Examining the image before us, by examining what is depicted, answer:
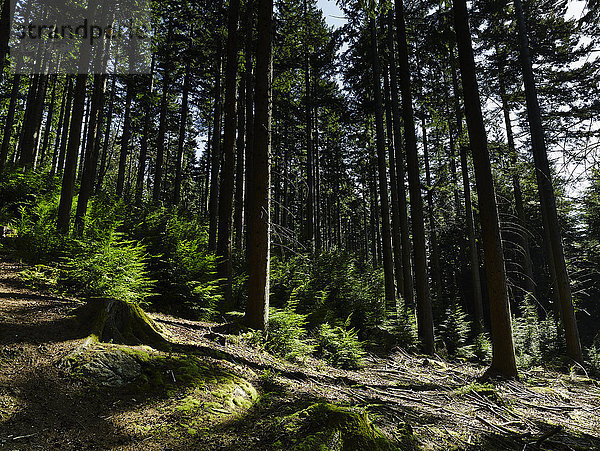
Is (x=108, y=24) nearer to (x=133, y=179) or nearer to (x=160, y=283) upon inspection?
(x=160, y=283)

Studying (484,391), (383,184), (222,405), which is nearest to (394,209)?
(383,184)

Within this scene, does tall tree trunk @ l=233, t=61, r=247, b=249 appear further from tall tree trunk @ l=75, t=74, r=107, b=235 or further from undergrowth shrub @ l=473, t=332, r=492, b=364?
undergrowth shrub @ l=473, t=332, r=492, b=364

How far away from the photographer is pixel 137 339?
448 centimetres

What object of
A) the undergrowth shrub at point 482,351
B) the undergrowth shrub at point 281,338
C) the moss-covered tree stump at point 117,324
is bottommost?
the undergrowth shrub at point 482,351

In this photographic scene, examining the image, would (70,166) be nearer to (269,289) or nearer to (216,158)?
(216,158)

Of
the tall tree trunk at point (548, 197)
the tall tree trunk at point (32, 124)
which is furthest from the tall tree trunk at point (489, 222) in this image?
the tall tree trunk at point (32, 124)

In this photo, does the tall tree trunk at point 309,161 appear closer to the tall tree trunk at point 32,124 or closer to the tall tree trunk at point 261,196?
the tall tree trunk at point 261,196

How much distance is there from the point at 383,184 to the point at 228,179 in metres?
8.18

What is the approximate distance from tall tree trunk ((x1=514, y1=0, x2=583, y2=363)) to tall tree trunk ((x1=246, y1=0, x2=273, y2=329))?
8.22 metres

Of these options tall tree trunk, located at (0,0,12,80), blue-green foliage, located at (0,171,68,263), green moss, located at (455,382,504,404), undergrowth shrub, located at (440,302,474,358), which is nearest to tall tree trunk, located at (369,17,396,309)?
undergrowth shrub, located at (440,302,474,358)

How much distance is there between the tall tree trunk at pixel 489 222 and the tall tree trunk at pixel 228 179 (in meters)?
6.13

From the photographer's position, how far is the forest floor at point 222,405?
287cm

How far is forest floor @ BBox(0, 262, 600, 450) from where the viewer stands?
2871 mm

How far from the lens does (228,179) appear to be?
31.0ft
